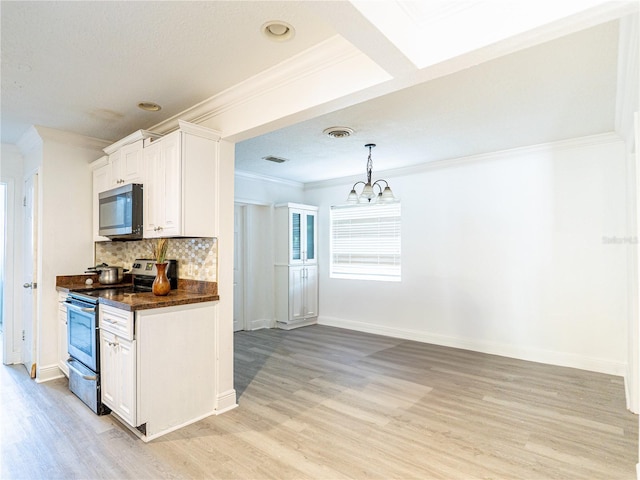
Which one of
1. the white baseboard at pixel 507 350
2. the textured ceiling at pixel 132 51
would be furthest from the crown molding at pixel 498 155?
the textured ceiling at pixel 132 51

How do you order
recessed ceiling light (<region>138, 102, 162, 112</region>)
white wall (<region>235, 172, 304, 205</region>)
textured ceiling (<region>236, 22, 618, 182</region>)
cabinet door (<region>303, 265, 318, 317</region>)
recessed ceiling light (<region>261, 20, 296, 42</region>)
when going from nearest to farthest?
1. recessed ceiling light (<region>261, 20, 296, 42</region>)
2. textured ceiling (<region>236, 22, 618, 182</region>)
3. recessed ceiling light (<region>138, 102, 162, 112</region>)
4. white wall (<region>235, 172, 304, 205</region>)
5. cabinet door (<region>303, 265, 318, 317</region>)

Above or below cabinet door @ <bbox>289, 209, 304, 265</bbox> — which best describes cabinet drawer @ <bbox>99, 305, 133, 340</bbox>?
below

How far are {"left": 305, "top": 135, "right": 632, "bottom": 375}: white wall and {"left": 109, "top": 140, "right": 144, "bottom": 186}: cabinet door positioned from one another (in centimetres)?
354

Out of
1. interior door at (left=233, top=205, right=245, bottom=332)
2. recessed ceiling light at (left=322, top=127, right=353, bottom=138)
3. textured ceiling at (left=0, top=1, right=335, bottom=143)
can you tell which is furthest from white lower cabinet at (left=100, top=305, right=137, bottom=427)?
interior door at (left=233, top=205, right=245, bottom=332)

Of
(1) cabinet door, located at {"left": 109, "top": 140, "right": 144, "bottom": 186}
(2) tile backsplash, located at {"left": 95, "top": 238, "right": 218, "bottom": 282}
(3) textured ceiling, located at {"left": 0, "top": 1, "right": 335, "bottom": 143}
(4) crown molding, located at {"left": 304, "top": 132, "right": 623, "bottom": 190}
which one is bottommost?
(2) tile backsplash, located at {"left": 95, "top": 238, "right": 218, "bottom": 282}

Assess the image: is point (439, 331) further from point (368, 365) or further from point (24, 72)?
point (24, 72)

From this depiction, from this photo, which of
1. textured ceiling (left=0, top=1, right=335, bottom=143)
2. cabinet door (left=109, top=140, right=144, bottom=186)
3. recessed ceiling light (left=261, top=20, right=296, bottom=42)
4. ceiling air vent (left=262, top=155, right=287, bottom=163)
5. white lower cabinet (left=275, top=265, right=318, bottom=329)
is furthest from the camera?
white lower cabinet (left=275, top=265, right=318, bottom=329)

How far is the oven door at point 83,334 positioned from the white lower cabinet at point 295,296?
3159 millimetres

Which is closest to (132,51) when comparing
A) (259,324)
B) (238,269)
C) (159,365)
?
(159,365)

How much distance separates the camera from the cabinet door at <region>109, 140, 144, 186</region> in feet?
10.4

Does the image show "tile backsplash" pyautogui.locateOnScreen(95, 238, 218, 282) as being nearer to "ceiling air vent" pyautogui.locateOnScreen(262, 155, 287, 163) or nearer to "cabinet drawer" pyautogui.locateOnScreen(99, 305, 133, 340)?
"cabinet drawer" pyautogui.locateOnScreen(99, 305, 133, 340)

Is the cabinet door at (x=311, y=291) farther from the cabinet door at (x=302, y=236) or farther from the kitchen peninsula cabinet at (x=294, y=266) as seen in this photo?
the cabinet door at (x=302, y=236)

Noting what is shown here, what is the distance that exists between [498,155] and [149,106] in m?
3.91

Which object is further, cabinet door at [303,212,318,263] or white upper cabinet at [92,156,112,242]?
cabinet door at [303,212,318,263]
